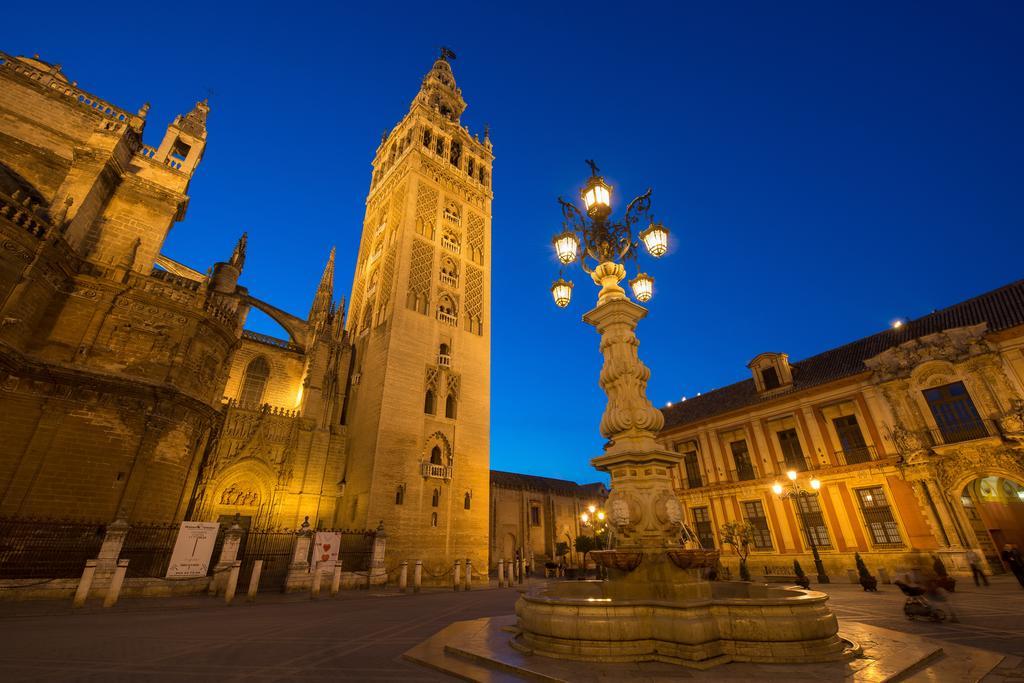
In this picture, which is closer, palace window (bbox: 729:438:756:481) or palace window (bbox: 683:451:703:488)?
palace window (bbox: 729:438:756:481)

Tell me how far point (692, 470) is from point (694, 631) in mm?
21855

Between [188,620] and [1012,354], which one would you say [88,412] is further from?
[1012,354]

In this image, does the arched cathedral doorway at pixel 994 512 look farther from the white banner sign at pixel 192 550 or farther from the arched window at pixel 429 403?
the white banner sign at pixel 192 550

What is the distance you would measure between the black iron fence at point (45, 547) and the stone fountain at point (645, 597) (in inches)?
556

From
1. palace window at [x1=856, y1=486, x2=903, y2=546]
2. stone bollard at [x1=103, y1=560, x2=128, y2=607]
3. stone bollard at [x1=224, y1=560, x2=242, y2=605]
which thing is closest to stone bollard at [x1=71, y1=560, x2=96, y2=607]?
stone bollard at [x1=103, y1=560, x2=128, y2=607]

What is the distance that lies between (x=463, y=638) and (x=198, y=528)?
36.9 feet

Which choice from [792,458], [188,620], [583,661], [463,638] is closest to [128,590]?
[188,620]

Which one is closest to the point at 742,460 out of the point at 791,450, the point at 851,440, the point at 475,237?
the point at 791,450

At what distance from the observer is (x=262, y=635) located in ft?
22.4

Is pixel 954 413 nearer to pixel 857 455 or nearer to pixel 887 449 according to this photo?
pixel 887 449

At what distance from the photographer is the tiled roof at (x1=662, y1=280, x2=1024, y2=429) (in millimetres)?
16078

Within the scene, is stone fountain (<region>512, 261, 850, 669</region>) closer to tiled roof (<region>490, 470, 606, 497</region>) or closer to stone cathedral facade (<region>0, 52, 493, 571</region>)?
stone cathedral facade (<region>0, 52, 493, 571</region>)

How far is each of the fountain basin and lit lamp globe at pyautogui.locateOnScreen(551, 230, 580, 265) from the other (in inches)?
219

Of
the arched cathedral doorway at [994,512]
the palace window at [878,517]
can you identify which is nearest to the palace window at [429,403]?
the palace window at [878,517]
